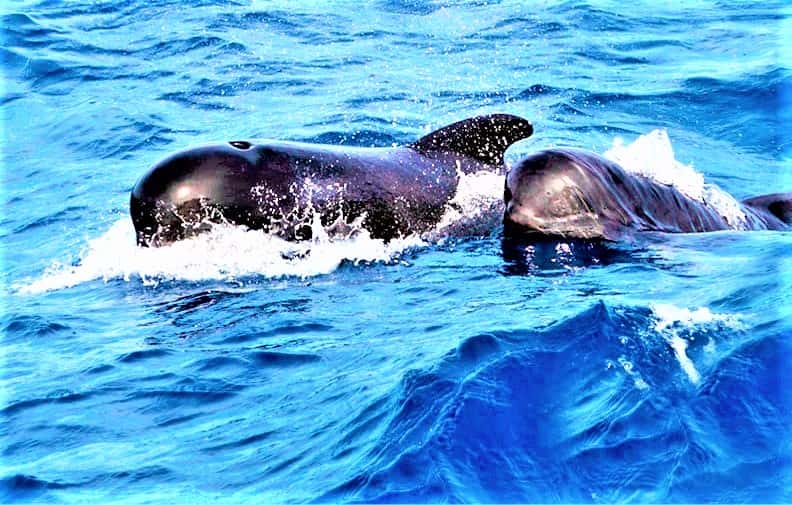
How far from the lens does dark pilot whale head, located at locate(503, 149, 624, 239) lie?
9602 mm

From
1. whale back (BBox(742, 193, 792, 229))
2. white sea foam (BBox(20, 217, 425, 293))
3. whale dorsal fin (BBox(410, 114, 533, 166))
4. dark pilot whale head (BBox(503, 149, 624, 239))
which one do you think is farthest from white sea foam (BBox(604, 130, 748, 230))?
white sea foam (BBox(20, 217, 425, 293))

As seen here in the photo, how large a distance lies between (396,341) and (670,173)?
17.1 feet

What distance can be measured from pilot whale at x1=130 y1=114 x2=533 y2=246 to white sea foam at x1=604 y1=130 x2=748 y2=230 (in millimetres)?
1392

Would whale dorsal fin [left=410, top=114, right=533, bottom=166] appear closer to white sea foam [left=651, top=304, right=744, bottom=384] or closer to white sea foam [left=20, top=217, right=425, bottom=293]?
white sea foam [left=20, top=217, right=425, bottom=293]

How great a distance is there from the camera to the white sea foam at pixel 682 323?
7051 millimetres

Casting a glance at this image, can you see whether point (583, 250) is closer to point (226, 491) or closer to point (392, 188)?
point (392, 188)

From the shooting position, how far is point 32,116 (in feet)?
63.1

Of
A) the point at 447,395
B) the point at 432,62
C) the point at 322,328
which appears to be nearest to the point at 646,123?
the point at 432,62

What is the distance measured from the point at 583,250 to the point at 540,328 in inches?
76.0

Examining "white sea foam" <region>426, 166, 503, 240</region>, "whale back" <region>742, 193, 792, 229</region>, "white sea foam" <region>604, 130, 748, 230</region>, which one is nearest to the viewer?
"white sea foam" <region>426, 166, 503, 240</region>

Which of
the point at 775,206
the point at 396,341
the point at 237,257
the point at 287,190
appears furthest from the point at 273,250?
the point at 775,206

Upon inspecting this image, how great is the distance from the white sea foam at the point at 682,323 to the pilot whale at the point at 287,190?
3645mm

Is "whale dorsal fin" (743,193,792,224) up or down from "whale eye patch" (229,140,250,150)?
down

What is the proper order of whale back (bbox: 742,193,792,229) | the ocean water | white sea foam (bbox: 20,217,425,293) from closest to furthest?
the ocean water, white sea foam (bbox: 20,217,425,293), whale back (bbox: 742,193,792,229)
